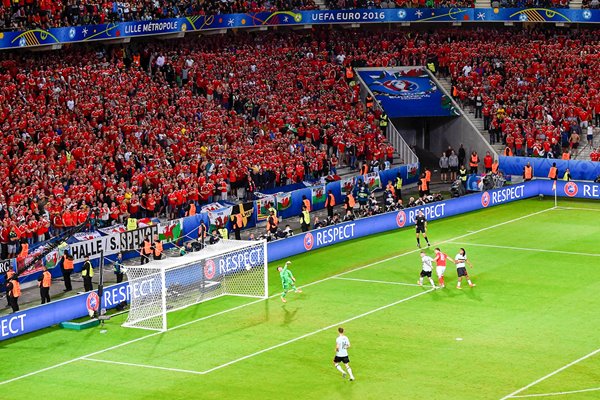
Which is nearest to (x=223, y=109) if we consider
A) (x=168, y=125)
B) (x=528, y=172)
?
(x=168, y=125)

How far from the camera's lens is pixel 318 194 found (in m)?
57.1

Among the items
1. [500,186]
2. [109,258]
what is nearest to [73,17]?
[109,258]

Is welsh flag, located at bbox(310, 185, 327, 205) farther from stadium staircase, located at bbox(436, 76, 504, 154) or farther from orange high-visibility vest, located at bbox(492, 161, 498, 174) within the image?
stadium staircase, located at bbox(436, 76, 504, 154)

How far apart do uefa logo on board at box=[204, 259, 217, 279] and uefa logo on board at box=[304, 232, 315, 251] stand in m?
8.55

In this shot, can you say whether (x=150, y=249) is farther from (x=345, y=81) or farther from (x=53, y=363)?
(x=345, y=81)

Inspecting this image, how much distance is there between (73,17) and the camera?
59688 mm

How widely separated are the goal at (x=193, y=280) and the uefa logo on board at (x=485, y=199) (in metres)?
19.9

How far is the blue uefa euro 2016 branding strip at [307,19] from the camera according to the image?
198ft

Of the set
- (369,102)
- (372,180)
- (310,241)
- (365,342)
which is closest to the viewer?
(365,342)

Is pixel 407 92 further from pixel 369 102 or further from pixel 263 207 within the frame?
pixel 263 207

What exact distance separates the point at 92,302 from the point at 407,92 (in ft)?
127

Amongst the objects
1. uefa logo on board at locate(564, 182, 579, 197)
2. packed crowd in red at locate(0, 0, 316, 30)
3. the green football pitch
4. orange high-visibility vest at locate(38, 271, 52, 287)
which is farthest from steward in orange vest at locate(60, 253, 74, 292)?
uefa logo on board at locate(564, 182, 579, 197)

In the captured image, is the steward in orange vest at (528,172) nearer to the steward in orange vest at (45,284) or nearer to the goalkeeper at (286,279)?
the goalkeeper at (286,279)

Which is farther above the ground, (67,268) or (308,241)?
(67,268)
